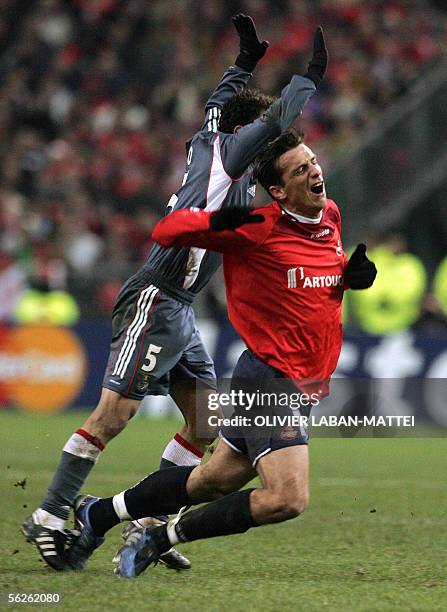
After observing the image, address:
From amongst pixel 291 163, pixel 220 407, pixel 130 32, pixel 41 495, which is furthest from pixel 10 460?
pixel 130 32

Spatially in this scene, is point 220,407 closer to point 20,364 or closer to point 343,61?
point 20,364

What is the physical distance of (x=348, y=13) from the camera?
18.2 metres

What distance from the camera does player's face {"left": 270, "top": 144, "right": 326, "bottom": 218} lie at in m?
5.52

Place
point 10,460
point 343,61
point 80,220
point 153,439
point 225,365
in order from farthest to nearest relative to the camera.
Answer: point 343,61 → point 80,220 → point 225,365 → point 153,439 → point 10,460

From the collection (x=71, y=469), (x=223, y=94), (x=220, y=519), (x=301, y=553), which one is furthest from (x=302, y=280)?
(x=301, y=553)

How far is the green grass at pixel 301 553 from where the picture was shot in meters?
5.17

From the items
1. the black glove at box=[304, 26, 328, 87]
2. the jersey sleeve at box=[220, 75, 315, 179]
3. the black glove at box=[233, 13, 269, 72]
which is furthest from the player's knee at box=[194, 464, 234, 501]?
the black glove at box=[233, 13, 269, 72]

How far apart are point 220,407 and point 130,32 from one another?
13.7m

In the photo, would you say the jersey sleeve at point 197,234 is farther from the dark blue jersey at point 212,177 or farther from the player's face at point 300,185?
the dark blue jersey at point 212,177

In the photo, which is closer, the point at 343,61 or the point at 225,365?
the point at 225,365

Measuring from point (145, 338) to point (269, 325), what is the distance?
82 cm

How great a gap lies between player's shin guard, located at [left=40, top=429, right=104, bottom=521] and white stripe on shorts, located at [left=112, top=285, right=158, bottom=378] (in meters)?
0.33

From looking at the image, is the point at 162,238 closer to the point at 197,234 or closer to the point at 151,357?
the point at 197,234

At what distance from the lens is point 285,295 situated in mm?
5477
